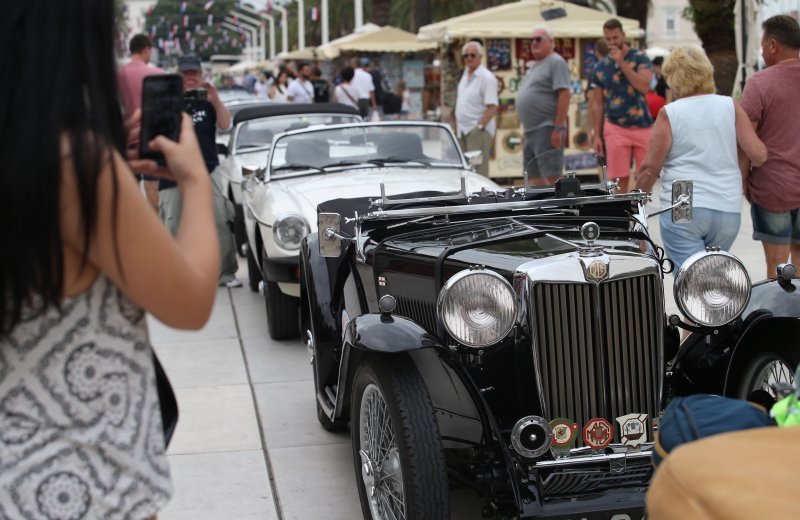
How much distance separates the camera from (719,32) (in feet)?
70.8

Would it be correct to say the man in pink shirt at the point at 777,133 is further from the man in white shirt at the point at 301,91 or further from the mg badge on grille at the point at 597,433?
the man in white shirt at the point at 301,91

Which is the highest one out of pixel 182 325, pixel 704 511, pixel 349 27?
pixel 349 27

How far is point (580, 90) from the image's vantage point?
656 inches

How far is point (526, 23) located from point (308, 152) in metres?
8.08

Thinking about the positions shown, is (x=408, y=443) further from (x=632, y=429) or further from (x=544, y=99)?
(x=544, y=99)

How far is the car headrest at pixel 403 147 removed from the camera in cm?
900

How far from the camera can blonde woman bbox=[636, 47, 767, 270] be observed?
6328 millimetres

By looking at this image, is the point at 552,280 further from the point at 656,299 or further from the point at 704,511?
the point at 704,511

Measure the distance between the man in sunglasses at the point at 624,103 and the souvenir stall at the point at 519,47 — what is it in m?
5.19

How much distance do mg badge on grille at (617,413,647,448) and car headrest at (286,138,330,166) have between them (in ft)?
17.2

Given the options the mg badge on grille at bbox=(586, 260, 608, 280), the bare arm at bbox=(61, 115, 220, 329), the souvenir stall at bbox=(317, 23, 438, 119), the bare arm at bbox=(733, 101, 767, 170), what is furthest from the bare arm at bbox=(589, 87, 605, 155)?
the souvenir stall at bbox=(317, 23, 438, 119)

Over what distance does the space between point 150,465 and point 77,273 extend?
1.20 feet

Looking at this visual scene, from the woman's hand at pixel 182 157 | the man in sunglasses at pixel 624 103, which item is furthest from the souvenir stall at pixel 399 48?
the woman's hand at pixel 182 157

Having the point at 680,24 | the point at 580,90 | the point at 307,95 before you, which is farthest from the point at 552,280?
the point at 680,24
